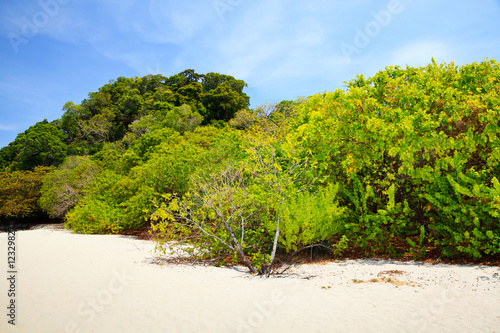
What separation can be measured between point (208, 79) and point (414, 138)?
A: 49945mm

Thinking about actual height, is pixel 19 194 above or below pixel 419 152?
above

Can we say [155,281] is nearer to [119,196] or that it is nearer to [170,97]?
[119,196]

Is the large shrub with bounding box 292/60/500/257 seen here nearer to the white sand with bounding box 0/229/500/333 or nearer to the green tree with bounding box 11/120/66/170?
the white sand with bounding box 0/229/500/333

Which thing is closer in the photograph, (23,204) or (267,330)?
(267,330)

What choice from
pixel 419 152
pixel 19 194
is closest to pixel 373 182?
pixel 419 152

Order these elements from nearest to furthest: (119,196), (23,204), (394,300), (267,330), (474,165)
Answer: (267,330) → (394,300) → (474,165) → (119,196) → (23,204)

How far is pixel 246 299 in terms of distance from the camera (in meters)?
5.57

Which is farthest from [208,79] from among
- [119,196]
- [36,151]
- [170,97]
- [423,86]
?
[423,86]

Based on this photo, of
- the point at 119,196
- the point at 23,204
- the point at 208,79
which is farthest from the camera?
the point at 208,79

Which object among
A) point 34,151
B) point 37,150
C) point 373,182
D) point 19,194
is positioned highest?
point 37,150

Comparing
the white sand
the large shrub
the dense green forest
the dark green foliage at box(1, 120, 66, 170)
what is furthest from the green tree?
the large shrub

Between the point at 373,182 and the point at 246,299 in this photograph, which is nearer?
the point at 246,299

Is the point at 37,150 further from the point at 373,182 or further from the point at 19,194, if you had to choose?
the point at 373,182

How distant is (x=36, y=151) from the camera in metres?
Result: 40.2
